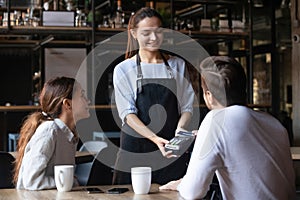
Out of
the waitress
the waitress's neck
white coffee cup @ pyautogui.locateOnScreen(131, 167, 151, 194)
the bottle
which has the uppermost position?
the bottle

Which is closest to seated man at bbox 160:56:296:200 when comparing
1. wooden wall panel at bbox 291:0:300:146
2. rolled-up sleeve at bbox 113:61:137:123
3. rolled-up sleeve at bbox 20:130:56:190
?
rolled-up sleeve at bbox 20:130:56:190

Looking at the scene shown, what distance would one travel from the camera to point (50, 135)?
2107mm

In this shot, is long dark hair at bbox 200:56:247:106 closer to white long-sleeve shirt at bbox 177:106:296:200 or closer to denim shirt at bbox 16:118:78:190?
white long-sleeve shirt at bbox 177:106:296:200

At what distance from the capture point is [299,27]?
498cm

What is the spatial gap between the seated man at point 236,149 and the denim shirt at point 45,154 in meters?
0.57

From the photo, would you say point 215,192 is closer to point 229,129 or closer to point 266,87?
point 229,129

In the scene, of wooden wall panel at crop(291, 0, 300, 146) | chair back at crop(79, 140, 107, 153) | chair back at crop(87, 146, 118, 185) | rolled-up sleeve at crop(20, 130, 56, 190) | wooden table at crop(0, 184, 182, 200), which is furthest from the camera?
wooden wall panel at crop(291, 0, 300, 146)

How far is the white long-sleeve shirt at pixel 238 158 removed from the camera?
5.55 ft

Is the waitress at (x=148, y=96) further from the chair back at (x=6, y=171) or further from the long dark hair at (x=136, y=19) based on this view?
the chair back at (x=6, y=171)

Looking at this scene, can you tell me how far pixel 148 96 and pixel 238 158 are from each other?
98 centimetres

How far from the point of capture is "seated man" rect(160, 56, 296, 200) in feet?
5.56

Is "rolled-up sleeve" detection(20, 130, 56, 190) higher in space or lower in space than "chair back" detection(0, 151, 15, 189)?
higher

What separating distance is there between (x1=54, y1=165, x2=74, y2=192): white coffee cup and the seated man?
0.44m

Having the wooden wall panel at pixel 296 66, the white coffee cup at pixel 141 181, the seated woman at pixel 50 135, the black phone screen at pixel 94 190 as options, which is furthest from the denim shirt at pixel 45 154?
the wooden wall panel at pixel 296 66
